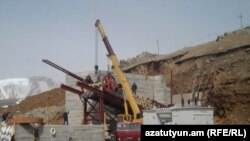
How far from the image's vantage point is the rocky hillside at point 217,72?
1460 inches

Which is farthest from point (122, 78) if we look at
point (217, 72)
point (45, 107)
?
point (45, 107)

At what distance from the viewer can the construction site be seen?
26.3m

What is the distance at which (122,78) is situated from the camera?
37.8m

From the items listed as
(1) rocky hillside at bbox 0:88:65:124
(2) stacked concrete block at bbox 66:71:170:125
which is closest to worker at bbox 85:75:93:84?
(2) stacked concrete block at bbox 66:71:170:125

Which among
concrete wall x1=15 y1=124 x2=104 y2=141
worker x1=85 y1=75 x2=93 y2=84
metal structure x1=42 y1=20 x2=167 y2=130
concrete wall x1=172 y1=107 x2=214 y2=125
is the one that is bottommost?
concrete wall x1=15 y1=124 x2=104 y2=141

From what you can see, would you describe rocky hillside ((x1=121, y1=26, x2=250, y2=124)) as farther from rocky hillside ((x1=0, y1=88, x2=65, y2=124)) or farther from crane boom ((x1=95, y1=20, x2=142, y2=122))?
rocky hillside ((x1=0, y1=88, x2=65, y2=124))

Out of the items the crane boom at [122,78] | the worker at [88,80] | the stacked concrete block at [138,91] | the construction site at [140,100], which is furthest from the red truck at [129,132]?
the stacked concrete block at [138,91]

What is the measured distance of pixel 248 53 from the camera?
44.9 metres

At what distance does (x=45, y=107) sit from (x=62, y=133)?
30.0m

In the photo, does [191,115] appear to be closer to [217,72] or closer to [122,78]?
[122,78]

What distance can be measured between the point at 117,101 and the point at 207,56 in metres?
20.1

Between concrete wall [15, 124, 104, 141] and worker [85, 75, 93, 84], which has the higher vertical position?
worker [85, 75, 93, 84]

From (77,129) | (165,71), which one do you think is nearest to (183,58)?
(165,71)

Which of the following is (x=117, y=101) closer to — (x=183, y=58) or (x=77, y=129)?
(x=77, y=129)
